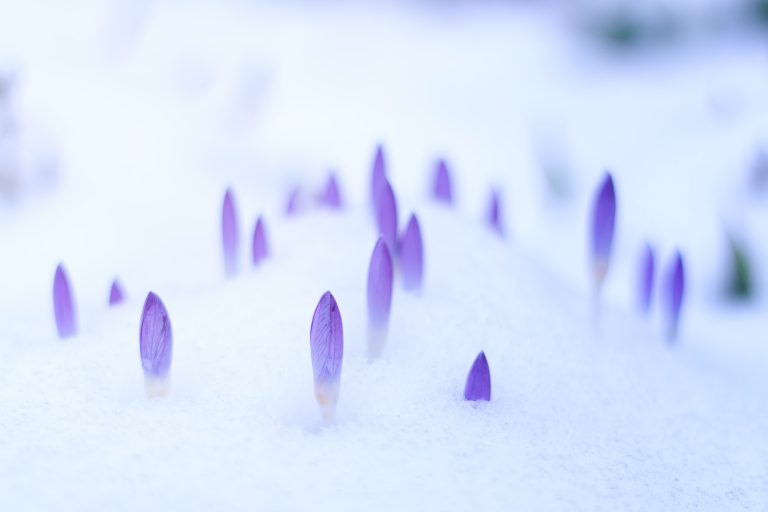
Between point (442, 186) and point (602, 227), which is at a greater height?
point (442, 186)

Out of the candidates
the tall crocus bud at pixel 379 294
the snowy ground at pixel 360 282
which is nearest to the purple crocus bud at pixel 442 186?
the snowy ground at pixel 360 282

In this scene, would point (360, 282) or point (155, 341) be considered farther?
point (360, 282)

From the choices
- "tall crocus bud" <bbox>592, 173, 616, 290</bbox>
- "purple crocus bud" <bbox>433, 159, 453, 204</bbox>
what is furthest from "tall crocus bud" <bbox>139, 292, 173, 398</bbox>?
"purple crocus bud" <bbox>433, 159, 453, 204</bbox>

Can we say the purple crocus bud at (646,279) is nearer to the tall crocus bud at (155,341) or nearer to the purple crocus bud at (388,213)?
the purple crocus bud at (388,213)

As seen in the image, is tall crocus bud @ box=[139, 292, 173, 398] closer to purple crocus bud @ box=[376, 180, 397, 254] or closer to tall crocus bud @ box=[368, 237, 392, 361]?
tall crocus bud @ box=[368, 237, 392, 361]

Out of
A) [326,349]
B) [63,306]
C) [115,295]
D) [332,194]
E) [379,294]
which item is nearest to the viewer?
[326,349]

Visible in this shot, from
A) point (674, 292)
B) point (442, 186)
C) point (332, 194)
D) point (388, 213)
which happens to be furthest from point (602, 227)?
point (332, 194)

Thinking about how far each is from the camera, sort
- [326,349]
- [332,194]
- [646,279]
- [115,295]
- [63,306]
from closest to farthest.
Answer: [326,349]
[63,306]
[115,295]
[646,279]
[332,194]

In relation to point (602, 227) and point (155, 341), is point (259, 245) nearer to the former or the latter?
point (155, 341)
